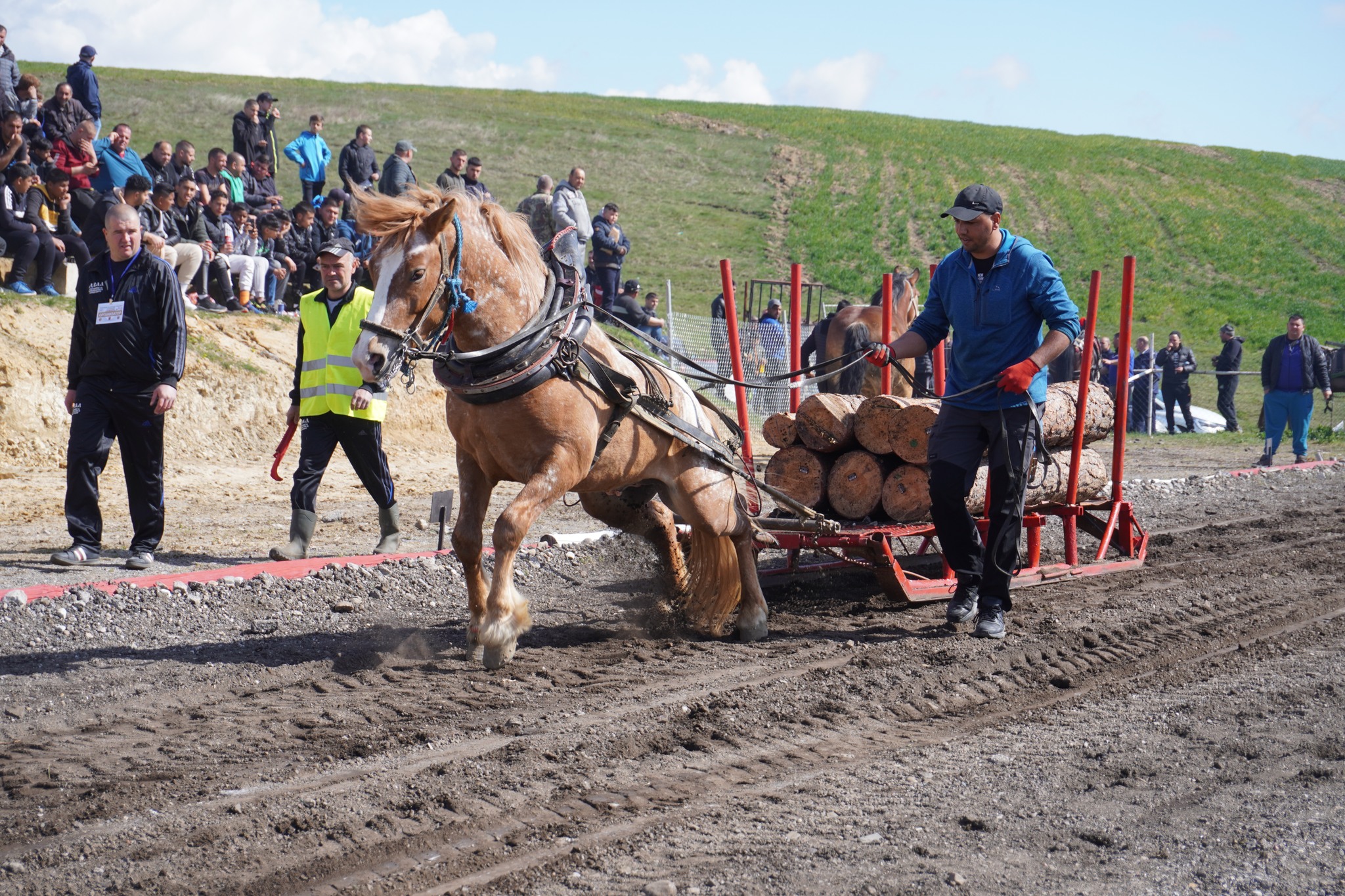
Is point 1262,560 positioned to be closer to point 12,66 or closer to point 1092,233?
point 12,66

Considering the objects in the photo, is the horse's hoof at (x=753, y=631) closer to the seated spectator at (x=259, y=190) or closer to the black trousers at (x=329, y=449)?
the black trousers at (x=329, y=449)

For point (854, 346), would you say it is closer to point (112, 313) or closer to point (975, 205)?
point (975, 205)

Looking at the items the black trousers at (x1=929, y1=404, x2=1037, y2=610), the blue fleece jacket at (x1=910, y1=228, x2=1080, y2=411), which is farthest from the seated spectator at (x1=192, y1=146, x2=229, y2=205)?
the black trousers at (x1=929, y1=404, x2=1037, y2=610)

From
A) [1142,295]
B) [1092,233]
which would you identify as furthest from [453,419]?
[1092,233]

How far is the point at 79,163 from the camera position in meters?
11.6

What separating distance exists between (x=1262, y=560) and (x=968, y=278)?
346 cm

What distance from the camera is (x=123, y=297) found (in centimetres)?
667

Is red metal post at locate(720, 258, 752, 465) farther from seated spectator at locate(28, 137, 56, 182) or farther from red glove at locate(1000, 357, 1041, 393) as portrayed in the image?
seated spectator at locate(28, 137, 56, 182)

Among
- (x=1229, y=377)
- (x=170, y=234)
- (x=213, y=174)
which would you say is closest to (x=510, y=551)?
(x=170, y=234)

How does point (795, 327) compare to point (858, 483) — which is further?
point (858, 483)

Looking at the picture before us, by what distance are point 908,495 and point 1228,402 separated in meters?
16.2

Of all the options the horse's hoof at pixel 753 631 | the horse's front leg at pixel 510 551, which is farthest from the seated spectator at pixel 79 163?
the horse's hoof at pixel 753 631

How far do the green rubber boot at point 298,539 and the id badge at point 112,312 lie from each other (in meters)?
1.50

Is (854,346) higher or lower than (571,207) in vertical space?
lower
